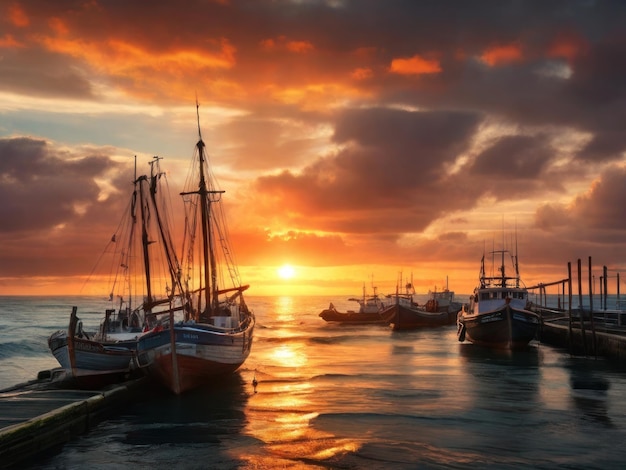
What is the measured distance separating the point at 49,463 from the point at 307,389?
569 inches

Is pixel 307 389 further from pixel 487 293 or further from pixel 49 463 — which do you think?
pixel 487 293

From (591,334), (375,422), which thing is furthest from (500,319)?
(375,422)

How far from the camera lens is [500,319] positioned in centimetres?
4838

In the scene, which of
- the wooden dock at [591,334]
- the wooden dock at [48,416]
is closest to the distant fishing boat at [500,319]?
the wooden dock at [591,334]

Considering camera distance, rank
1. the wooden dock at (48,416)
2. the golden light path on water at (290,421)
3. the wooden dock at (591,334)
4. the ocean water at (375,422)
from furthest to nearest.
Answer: the wooden dock at (591,334) → the golden light path on water at (290,421) → the ocean water at (375,422) → the wooden dock at (48,416)

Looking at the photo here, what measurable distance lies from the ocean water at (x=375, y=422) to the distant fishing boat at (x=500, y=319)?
29.3 feet

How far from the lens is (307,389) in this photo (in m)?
29.7

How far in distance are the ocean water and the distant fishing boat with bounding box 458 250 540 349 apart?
8.94 meters

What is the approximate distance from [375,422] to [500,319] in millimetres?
29053

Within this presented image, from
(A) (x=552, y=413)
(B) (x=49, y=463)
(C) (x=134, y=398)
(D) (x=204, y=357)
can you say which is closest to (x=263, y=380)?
(D) (x=204, y=357)

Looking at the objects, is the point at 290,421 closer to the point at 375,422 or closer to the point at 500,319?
the point at 375,422

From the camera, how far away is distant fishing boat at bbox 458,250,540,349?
4759 cm

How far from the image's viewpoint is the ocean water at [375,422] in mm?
17125

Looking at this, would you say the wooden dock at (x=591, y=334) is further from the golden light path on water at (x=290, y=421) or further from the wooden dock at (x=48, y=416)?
the wooden dock at (x=48, y=416)
